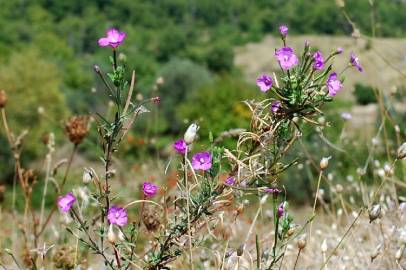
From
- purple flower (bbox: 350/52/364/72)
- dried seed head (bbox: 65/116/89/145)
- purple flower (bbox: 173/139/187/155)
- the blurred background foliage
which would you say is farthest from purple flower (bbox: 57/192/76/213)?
the blurred background foliage

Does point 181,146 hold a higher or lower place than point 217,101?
higher

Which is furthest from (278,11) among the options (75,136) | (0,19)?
(75,136)

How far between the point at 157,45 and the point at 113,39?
67.0 meters

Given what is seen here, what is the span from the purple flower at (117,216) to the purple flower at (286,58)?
486mm

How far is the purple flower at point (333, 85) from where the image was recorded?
1.39m

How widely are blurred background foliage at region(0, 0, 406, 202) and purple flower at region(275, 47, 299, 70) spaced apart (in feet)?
94.1

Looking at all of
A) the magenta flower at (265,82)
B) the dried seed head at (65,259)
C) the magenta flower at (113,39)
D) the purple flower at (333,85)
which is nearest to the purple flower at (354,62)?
the purple flower at (333,85)

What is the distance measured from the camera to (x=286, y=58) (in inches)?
54.1

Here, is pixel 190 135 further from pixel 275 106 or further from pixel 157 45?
pixel 157 45

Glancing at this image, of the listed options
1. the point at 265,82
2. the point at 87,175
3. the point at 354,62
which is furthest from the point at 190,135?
the point at 354,62

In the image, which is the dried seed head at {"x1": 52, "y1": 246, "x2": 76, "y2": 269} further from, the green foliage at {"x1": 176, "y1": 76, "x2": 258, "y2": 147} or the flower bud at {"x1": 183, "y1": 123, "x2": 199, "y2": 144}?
the green foliage at {"x1": 176, "y1": 76, "x2": 258, "y2": 147}

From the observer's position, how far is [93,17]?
7175cm

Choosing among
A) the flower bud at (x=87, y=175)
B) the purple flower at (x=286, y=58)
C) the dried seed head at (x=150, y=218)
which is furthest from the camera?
the dried seed head at (x=150, y=218)

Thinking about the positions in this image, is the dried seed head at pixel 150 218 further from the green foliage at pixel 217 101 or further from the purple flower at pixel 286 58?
the green foliage at pixel 217 101
